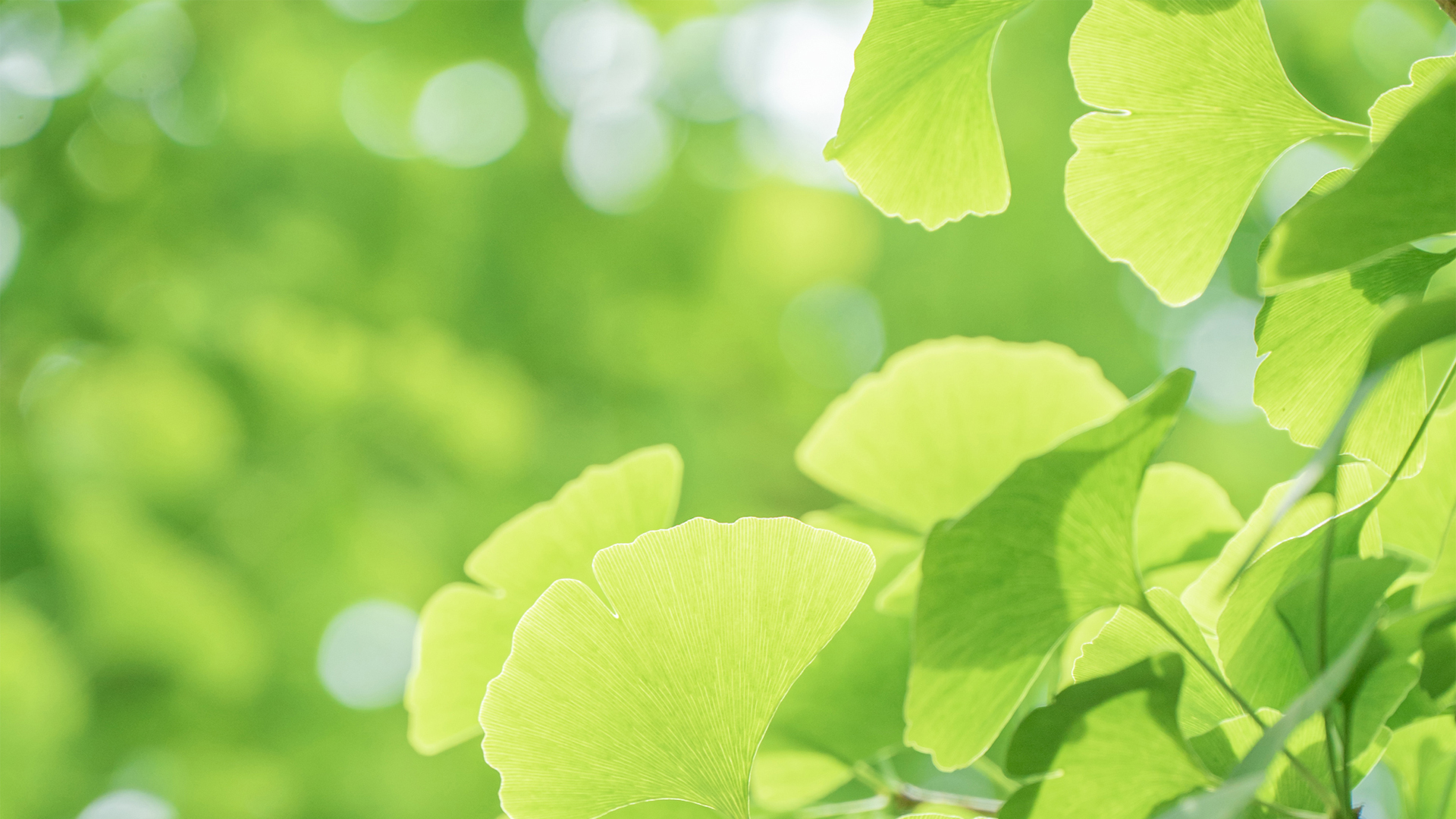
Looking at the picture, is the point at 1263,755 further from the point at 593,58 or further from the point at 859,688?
the point at 593,58

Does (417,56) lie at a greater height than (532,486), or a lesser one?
greater

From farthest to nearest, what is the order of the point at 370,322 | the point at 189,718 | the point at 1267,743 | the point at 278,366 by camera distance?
the point at 370,322 → the point at 278,366 → the point at 189,718 → the point at 1267,743

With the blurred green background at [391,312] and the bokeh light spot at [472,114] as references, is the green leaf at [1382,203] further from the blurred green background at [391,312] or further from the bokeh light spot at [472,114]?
the bokeh light spot at [472,114]

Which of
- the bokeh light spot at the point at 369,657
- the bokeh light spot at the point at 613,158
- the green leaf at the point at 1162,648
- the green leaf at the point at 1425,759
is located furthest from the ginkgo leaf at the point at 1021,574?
the bokeh light spot at the point at 613,158

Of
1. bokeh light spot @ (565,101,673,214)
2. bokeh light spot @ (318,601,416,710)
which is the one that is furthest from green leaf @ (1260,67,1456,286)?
bokeh light spot @ (565,101,673,214)

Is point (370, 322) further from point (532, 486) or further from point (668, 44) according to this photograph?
point (668, 44)

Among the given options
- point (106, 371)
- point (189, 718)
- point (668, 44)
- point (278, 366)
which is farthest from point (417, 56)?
point (189, 718)

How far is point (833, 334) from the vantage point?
1.85 metres

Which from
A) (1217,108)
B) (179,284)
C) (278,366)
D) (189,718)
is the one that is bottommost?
(1217,108)

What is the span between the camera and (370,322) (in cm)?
162

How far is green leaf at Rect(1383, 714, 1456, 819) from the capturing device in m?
0.26

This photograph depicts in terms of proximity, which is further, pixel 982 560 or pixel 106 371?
pixel 106 371

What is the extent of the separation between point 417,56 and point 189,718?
1.17 metres

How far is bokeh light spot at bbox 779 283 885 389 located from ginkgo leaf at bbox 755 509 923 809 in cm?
146
